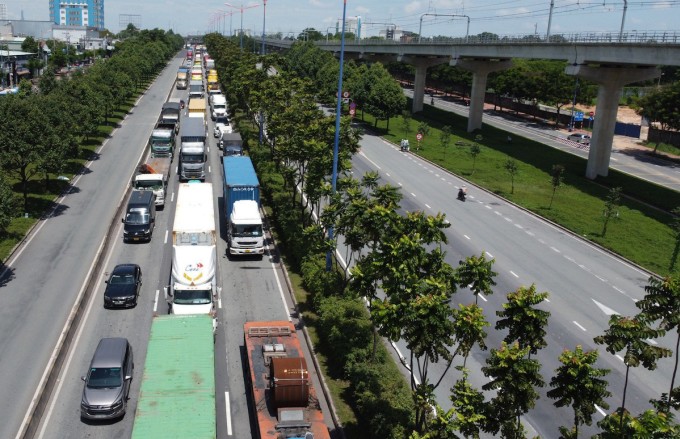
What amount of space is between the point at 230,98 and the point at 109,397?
8038cm

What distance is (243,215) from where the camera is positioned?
40.0m

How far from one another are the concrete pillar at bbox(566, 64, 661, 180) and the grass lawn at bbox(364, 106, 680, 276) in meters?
1.98

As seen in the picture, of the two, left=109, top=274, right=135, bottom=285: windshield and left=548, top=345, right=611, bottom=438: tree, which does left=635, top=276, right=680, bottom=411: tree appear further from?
left=109, top=274, right=135, bottom=285: windshield

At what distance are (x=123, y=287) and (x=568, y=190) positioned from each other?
45.2 metres

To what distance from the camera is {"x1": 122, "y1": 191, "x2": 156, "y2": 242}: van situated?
1639 inches

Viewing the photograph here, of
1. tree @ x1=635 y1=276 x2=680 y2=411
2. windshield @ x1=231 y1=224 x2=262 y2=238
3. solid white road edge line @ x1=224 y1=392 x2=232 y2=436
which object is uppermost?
tree @ x1=635 y1=276 x2=680 y2=411

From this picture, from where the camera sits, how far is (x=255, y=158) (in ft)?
192

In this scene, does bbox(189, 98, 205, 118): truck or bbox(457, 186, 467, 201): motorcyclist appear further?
bbox(189, 98, 205, 118): truck

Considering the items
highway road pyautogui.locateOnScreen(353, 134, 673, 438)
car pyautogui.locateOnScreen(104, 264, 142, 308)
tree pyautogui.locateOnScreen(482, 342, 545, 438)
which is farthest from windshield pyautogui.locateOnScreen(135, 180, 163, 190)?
tree pyautogui.locateOnScreen(482, 342, 545, 438)

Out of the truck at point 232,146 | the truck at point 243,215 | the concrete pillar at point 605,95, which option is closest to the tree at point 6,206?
the truck at point 243,215

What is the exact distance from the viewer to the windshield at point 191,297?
101ft

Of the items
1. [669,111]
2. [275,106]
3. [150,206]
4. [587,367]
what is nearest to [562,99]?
[669,111]

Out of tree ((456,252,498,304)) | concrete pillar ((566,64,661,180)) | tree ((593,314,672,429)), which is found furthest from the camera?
concrete pillar ((566,64,661,180))

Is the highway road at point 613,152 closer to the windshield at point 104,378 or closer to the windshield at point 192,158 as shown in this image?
the windshield at point 192,158
